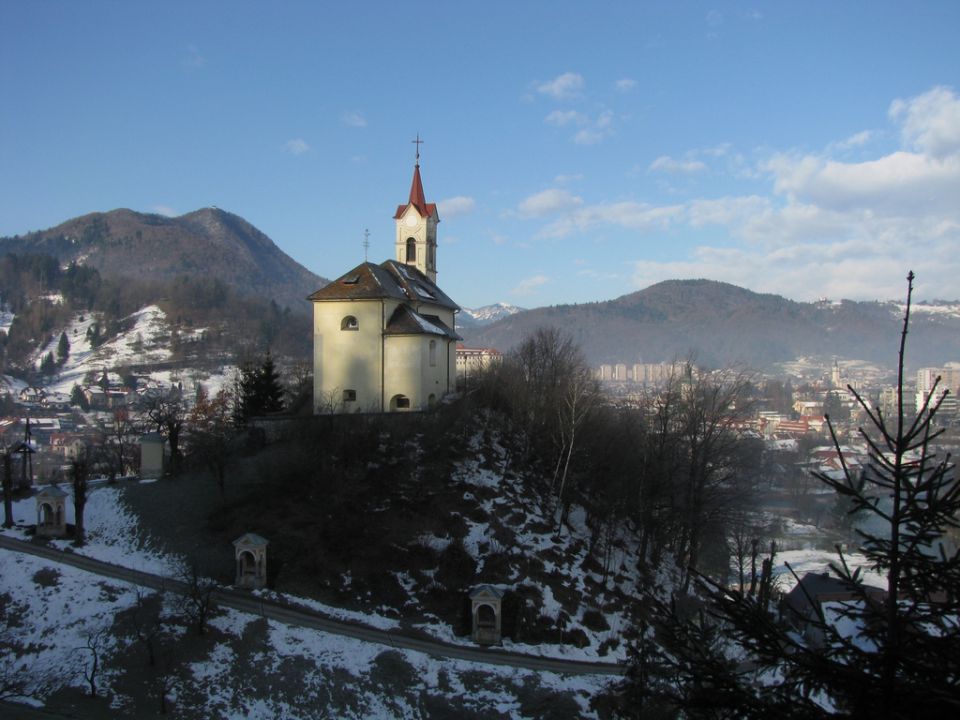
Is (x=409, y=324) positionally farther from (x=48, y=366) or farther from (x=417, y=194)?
(x=48, y=366)

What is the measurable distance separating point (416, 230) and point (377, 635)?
28.9 m

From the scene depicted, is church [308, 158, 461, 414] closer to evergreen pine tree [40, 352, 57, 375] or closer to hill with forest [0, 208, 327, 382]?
hill with forest [0, 208, 327, 382]

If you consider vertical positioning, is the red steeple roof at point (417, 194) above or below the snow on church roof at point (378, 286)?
above

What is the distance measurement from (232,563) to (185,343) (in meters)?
134

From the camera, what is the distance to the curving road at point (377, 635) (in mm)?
22391

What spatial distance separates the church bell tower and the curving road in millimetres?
26121

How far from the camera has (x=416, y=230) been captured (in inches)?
1788

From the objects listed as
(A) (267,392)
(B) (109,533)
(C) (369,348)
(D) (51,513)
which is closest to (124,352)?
(A) (267,392)

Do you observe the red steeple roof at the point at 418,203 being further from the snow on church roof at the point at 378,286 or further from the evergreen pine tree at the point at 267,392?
the evergreen pine tree at the point at 267,392

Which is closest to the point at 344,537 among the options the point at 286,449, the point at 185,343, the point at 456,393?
the point at 286,449

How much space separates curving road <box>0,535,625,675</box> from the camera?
73.5 ft

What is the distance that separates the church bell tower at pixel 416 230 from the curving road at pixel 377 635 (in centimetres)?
2612

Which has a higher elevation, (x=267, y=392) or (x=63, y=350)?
(x=63, y=350)

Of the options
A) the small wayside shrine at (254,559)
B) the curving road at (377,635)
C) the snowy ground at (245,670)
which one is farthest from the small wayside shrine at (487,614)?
the small wayside shrine at (254,559)
